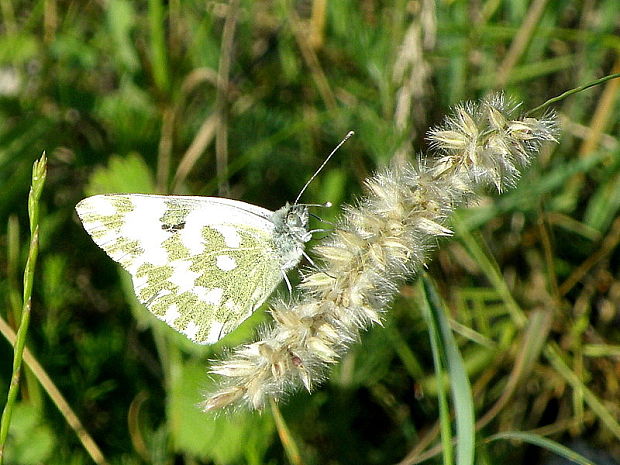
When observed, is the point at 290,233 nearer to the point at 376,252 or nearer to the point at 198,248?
the point at 198,248

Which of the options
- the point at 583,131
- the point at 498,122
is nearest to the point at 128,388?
the point at 498,122

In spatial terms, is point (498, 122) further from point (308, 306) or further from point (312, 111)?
point (312, 111)

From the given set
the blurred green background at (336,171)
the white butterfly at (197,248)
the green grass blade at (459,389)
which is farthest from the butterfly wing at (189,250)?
the green grass blade at (459,389)

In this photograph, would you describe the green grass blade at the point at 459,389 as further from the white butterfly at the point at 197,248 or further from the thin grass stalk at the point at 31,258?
the thin grass stalk at the point at 31,258

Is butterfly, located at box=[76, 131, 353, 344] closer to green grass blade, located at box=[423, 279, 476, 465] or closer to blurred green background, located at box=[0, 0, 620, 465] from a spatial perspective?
blurred green background, located at box=[0, 0, 620, 465]

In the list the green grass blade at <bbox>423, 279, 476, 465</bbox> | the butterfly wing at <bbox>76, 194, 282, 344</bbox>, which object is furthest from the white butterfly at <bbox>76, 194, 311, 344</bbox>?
the green grass blade at <bbox>423, 279, 476, 465</bbox>

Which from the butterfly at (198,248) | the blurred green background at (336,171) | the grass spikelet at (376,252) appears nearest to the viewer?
the grass spikelet at (376,252)

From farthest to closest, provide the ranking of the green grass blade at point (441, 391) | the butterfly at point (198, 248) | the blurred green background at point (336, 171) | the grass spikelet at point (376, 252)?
the blurred green background at point (336, 171), the butterfly at point (198, 248), the green grass blade at point (441, 391), the grass spikelet at point (376, 252)

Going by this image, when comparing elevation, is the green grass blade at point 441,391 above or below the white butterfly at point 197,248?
above

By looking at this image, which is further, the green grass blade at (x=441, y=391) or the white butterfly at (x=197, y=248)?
the white butterfly at (x=197, y=248)
